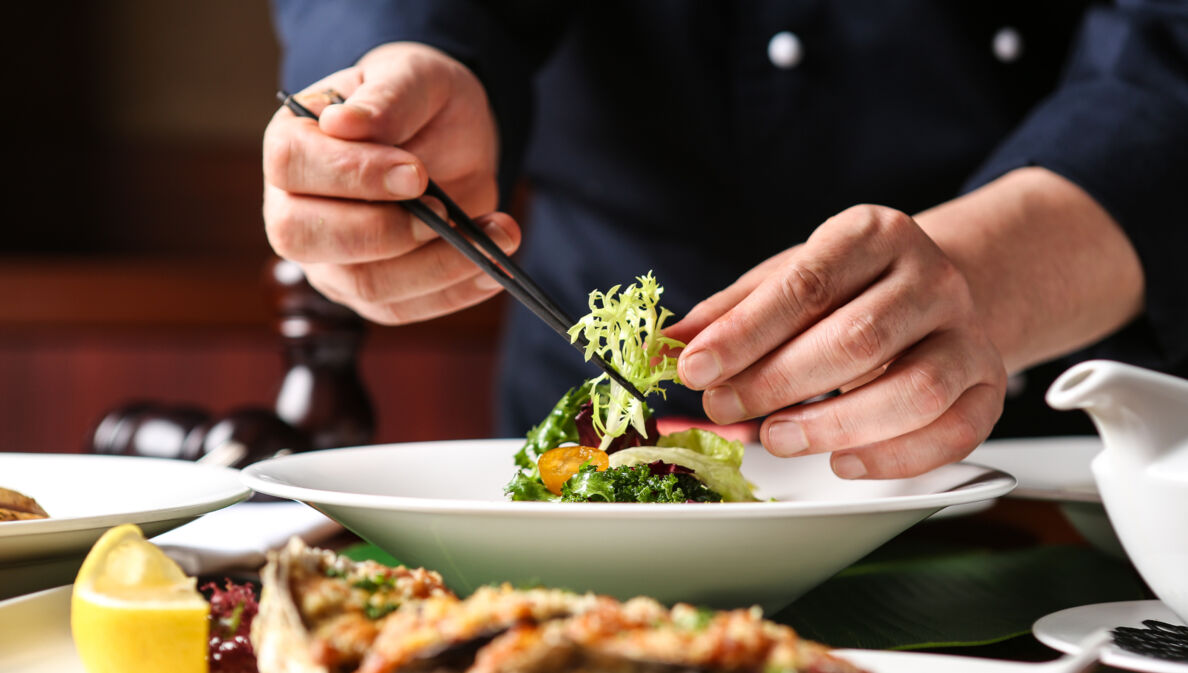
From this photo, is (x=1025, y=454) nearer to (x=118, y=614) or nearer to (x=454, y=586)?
(x=454, y=586)

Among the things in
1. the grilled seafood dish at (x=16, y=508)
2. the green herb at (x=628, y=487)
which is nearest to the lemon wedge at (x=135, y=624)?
the grilled seafood dish at (x=16, y=508)

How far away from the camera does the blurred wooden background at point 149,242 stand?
14.1 ft

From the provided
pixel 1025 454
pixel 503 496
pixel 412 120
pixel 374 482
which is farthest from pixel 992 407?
pixel 412 120

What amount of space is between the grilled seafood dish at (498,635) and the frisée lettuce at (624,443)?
0.36 metres

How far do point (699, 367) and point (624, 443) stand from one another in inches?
8.6

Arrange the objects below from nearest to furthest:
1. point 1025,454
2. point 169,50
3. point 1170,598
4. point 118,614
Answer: point 118,614, point 1170,598, point 1025,454, point 169,50

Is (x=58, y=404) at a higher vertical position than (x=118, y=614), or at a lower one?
higher

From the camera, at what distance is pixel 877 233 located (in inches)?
42.1

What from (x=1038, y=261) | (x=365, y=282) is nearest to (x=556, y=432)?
(x=365, y=282)

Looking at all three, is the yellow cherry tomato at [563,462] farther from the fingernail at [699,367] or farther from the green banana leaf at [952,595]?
the green banana leaf at [952,595]

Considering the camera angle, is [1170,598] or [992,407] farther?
[992,407]

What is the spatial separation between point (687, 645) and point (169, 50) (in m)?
5.38

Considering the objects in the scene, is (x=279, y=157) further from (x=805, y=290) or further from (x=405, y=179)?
(x=805, y=290)

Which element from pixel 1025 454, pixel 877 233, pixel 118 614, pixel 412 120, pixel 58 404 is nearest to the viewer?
pixel 118 614
